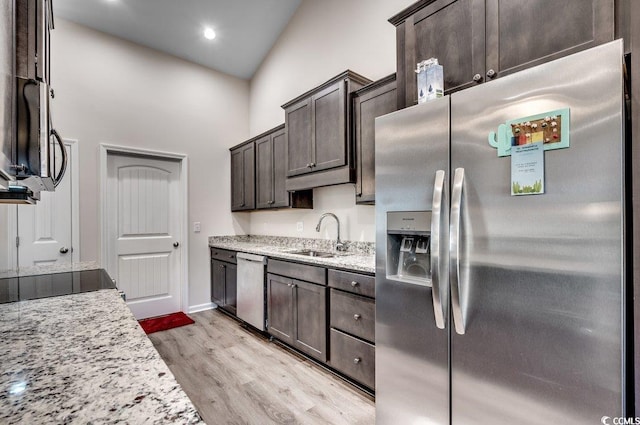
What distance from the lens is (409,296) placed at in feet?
4.87

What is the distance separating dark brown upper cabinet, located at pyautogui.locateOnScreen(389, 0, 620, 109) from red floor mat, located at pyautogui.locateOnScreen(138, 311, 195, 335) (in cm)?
348

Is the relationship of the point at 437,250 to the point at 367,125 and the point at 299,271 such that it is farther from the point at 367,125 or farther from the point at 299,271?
the point at 299,271

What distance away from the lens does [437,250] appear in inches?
51.5

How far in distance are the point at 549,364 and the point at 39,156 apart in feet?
5.50

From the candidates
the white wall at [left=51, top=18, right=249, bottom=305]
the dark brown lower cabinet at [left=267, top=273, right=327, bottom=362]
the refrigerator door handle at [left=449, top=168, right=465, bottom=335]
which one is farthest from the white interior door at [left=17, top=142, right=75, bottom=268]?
the refrigerator door handle at [left=449, top=168, right=465, bottom=335]

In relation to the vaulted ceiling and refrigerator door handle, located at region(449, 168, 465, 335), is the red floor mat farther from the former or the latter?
the vaulted ceiling

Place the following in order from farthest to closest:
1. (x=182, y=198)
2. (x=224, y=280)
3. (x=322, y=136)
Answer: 1. (x=182, y=198)
2. (x=224, y=280)
3. (x=322, y=136)

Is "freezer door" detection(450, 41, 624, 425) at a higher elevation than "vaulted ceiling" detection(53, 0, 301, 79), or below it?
below

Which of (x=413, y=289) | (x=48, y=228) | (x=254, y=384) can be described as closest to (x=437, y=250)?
(x=413, y=289)

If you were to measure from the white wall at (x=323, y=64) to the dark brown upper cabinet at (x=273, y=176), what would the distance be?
24cm

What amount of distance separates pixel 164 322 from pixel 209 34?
3.63 meters

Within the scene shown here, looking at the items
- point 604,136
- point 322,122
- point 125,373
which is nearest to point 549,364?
point 604,136

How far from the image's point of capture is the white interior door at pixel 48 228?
307 cm

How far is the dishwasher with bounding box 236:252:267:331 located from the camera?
3076 millimetres
